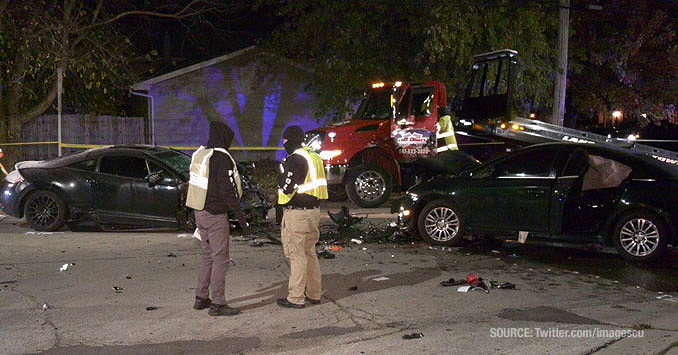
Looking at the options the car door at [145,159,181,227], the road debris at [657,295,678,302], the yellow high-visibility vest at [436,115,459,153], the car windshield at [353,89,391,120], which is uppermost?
the car windshield at [353,89,391,120]

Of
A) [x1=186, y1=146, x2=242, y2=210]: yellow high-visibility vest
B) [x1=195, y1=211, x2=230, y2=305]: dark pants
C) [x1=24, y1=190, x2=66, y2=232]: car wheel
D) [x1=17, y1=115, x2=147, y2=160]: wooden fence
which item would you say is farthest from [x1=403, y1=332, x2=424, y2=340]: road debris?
[x1=17, y1=115, x2=147, y2=160]: wooden fence

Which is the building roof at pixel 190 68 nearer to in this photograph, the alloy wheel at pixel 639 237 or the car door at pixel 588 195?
the car door at pixel 588 195

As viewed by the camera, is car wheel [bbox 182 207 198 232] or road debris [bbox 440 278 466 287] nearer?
road debris [bbox 440 278 466 287]

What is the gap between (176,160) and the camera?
38.2 ft

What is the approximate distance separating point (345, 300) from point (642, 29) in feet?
74.8

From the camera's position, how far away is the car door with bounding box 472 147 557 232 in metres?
9.30

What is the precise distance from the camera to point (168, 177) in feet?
36.3

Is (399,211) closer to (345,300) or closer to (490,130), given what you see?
(345,300)

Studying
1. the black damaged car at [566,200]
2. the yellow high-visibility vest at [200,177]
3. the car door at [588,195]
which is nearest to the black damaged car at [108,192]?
the black damaged car at [566,200]

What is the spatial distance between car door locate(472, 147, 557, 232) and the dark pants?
447 centimetres

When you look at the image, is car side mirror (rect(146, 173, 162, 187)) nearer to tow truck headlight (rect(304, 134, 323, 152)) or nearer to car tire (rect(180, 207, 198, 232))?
car tire (rect(180, 207, 198, 232))

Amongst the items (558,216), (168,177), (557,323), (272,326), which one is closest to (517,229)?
(558,216)

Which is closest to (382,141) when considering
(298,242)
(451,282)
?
(451,282)

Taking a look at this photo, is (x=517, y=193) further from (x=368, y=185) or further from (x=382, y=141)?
(x=368, y=185)
